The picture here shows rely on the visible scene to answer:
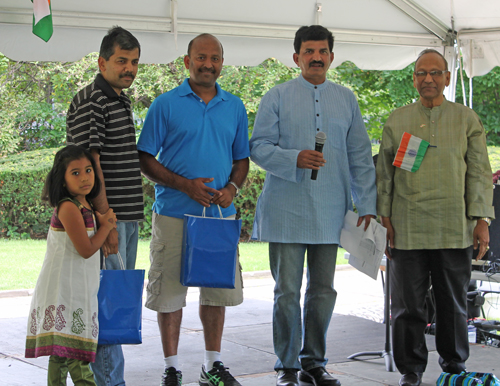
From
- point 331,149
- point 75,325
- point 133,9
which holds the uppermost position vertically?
point 133,9

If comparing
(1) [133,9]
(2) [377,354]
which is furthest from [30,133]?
(2) [377,354]

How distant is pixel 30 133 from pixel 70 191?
1467 cm

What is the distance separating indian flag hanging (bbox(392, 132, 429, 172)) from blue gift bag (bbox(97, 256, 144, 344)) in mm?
1663

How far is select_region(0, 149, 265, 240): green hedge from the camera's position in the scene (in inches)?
520

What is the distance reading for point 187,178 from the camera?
344cm

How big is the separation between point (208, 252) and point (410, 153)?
1330 millimetres

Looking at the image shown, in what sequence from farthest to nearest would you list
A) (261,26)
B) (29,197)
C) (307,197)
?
(29,197), (261,26), (307,197)

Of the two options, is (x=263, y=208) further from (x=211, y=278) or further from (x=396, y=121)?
(x=396, y=121)

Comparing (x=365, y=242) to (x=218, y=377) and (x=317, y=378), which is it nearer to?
(x=317, y=378)

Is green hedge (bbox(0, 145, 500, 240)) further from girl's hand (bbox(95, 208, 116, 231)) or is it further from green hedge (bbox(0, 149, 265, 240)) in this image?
girl's hand (bbox(95, 208, 116, 231))

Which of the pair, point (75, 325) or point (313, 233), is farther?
point (313, 233)

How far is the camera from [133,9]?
192 inches

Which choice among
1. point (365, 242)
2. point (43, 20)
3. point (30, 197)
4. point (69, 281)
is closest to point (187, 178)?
point (69, 281)

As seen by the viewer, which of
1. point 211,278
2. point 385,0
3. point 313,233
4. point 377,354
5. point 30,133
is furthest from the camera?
point 30,133
